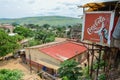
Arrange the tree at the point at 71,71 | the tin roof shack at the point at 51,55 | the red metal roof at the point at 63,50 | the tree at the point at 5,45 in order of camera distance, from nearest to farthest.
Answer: the tree at the point at 71,71 → the tin roof shack at the point at 51,55 → the red metal roof at the point at 63,50 → the tree at the point at 5,45

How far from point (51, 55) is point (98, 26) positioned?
16.4m

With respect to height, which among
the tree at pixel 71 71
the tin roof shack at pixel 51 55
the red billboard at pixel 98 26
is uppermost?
the red billboard at pixel 98 26

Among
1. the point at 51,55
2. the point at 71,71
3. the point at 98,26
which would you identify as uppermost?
the point at 98,26

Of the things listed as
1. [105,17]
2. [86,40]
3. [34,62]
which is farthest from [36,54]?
[105,17]

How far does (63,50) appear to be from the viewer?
30.8m

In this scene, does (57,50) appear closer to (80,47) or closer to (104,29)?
(80,47)

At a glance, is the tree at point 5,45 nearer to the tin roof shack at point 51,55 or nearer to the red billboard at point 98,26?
the tin roof shack at point 51,55

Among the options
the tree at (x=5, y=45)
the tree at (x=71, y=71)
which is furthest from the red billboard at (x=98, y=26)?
the tree at (x=5, y=45)

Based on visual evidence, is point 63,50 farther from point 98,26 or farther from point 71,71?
point 98,26

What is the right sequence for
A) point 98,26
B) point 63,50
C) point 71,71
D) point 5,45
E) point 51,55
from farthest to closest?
point 5,45 → point 63,50 → point 51,55 → point 71,71 → point 98,26

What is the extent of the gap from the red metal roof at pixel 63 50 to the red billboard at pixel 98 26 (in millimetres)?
14215

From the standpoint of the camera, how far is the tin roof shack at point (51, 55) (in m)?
26.0

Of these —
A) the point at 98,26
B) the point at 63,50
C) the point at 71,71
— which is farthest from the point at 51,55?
the point at 98,26

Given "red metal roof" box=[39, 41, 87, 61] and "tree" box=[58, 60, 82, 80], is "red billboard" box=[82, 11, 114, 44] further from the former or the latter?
"red metal roof" box=[39, 41, 87, 61]
